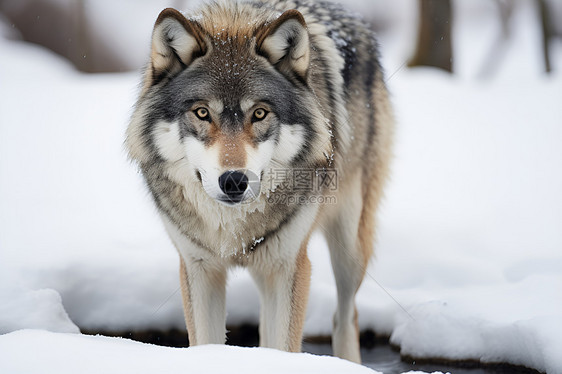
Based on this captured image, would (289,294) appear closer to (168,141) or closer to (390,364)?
(168,141)

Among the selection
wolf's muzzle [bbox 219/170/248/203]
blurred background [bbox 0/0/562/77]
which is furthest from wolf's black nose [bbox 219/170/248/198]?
blurred background [bbox 0/0/562/77]

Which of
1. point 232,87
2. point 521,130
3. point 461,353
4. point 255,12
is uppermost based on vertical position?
point 255,12

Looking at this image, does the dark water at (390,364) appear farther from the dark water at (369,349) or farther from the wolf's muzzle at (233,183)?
the wolf's muzzle at (233,183)

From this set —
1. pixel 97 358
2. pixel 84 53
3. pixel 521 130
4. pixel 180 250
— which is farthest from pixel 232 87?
pixel 84 53

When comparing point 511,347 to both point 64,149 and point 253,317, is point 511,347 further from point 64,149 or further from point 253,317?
point 64,149

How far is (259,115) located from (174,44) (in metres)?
0.55

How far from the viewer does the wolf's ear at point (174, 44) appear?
261 cm

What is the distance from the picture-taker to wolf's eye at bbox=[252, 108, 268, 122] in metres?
2.59

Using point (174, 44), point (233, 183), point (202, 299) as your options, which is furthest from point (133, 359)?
point (174, 44)

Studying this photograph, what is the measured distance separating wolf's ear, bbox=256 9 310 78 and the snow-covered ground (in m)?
0.98

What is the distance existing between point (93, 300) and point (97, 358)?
2.10 metres

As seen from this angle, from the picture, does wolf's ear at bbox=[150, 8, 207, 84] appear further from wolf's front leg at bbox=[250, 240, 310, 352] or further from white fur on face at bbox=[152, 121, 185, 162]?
wolf's front leg at bbox=[250, 240, 310, 352]

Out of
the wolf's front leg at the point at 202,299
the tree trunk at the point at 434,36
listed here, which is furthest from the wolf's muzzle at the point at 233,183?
the tree trunk at the point at 434,36

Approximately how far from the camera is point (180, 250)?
9.86ft
